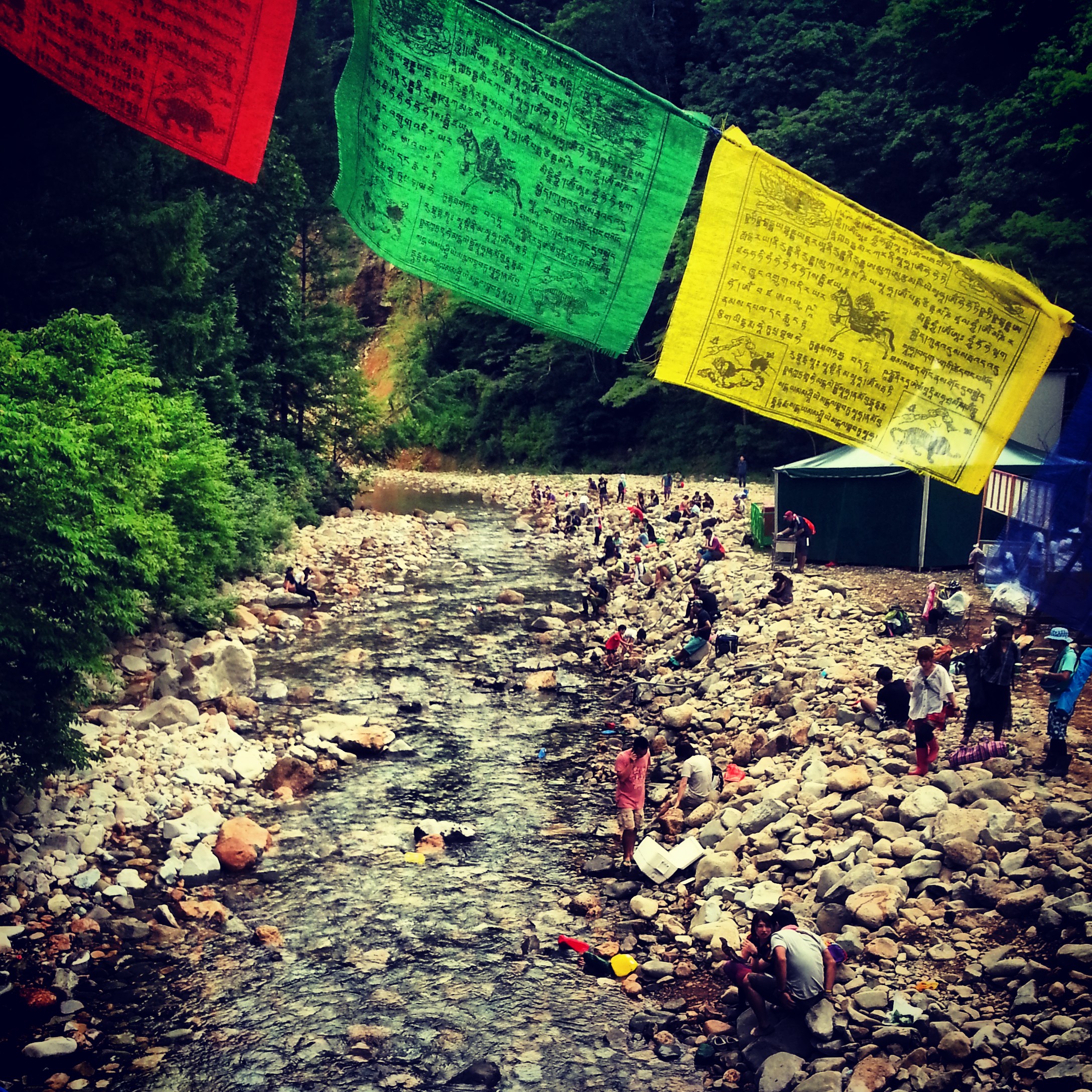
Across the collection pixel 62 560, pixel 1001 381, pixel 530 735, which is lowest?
pixel 530 735

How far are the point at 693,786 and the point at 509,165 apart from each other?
26.6ft

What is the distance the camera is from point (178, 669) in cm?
1455

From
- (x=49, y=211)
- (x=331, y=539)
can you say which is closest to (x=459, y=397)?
(x=331, y=539)

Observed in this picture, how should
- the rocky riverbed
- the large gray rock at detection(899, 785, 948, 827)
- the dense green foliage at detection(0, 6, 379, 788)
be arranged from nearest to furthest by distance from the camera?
1. the rocky riverbed
2. the large gray rock at detection(899, 785, 948, 827)
3. the dense green foliage at detection(0, 6, 379, 788)

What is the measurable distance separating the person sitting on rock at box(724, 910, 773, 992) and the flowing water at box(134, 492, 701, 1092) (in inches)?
30.7

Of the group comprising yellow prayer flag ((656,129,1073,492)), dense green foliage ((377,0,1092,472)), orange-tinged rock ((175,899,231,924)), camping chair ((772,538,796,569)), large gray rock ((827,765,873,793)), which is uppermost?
dense green foliage ((377,0,1092,472))

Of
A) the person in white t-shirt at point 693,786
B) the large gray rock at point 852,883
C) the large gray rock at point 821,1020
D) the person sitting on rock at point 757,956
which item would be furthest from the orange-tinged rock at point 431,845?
the large gray rock at point 821,1020

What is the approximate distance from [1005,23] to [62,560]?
117 feet

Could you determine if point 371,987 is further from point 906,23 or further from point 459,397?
point 459,397

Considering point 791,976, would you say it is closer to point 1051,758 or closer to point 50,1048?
point 1051,758

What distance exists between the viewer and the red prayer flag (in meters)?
3.81

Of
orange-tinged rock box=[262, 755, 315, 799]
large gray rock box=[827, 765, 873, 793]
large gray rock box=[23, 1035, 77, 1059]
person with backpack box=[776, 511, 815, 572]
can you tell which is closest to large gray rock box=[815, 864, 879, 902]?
large gray rock box=[827, 765, 873, 793]

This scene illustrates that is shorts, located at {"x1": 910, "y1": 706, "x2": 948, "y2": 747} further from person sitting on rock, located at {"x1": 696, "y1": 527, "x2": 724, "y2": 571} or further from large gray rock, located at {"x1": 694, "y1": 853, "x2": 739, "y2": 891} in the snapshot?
person sitting on rock, located at {"x1": 696, "y1": 527, "x2": 724, "y2": 571}

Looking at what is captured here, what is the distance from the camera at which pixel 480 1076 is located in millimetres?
6715
